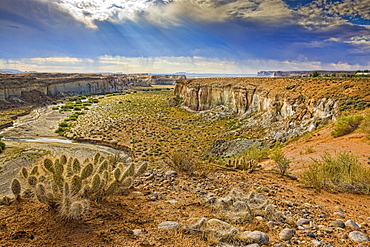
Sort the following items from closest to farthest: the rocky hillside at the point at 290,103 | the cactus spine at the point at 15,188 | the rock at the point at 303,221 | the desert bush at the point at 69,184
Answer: the desert bush at the point at 69,184 → the rock at the point at 303,221 → the cactus spine at the point at 15,188 → the rocky hillside at the point at 290,103

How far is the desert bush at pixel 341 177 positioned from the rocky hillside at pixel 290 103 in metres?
12.1

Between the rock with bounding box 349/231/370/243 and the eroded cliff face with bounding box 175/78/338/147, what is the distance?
55.3 feet

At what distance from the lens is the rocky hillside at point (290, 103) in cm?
2147

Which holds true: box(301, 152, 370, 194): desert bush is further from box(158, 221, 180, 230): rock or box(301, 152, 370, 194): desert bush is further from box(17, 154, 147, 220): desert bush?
box(17, 154, 147, 220): desert bush

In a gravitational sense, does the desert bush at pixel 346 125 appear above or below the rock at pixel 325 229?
above

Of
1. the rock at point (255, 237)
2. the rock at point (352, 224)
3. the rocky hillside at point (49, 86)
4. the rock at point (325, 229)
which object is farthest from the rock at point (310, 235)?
the rocky hillside at point (49, 86)

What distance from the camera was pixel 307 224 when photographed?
557 centimetres

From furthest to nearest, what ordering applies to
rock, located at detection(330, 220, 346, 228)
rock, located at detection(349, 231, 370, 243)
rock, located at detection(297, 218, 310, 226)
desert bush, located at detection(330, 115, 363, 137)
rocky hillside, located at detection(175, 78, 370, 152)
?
rocky hillside, located at detection(175, 78, 370, 152), desert bush, located at detection(330, 115, 363, 137), rock, located at detection(297, 218, 310, 226), rock, located at detection(330, 220, 346, 228), rock, located at detection(349, 231, 370, 243)

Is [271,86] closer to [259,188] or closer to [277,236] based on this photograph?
[259,188]

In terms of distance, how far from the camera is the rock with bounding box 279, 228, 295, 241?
4.88m

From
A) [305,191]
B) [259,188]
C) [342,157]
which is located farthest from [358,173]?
[259,188]

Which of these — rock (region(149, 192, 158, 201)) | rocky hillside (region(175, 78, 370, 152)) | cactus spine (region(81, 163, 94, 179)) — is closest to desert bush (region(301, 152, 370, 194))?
rock (region(149, 192, 158, 201))

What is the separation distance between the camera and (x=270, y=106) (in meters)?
29.7

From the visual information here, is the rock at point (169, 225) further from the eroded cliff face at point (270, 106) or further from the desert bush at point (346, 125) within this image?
the eroded cliff face at point (270, 106)
